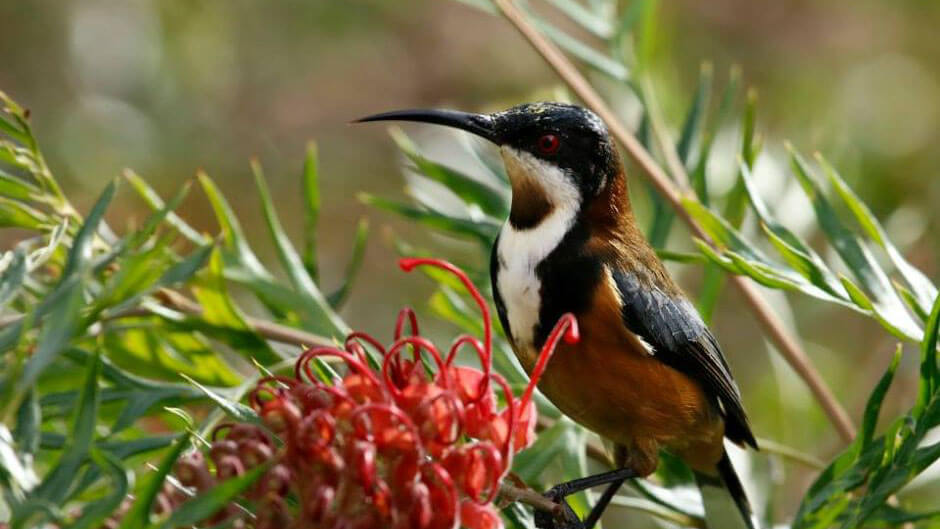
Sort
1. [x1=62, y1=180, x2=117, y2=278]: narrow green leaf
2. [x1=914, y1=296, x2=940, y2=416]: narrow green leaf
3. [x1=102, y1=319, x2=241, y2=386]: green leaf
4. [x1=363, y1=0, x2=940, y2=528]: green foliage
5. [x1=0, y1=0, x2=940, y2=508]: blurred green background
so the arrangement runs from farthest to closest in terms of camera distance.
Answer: [x1=0, y1=0, x2=940, y2=508]: blurred green background → [x1=102, y1=319, x2=241, y2=386]: green leaf → [x1=363, y1=0, x2=940, y2=528]: green foliage → [x1=914, y1=296, x2=940, y2=416]: narrow green leaf → [x1=62, y1=180, x2=117, y2=278]: narrow green leaf

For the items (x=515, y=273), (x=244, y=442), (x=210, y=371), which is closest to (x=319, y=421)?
(x=244, y=442)

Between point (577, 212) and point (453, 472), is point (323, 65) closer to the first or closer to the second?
point (577, 212)

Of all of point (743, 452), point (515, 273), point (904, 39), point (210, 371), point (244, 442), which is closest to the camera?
point (244, 442)

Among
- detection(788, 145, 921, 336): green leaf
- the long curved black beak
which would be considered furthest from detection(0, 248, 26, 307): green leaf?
detection(788, 145, 921, 336): green leaf

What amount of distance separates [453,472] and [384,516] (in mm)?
139

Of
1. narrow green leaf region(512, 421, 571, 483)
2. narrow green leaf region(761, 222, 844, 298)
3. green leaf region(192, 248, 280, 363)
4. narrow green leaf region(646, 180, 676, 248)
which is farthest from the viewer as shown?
narrow green leaf region(646, 180, 676, 248)

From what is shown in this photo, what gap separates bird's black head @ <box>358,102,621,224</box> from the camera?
106 inches

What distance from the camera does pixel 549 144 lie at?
2.69 m

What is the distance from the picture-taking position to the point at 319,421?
1.69 m

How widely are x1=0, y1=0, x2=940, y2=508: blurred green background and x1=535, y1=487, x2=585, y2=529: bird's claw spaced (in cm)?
182

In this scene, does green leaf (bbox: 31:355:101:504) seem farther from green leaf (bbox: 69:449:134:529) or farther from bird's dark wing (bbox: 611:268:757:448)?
bird's dark wing (bbox: 611:268:757:448)

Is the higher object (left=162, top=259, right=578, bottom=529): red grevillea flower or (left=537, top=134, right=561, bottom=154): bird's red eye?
(left=537, top=134, right=561, bottom=154): bird's red eye

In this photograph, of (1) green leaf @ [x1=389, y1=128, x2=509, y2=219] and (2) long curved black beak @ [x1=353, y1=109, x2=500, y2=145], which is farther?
(1) green leaf @ [x1=389, y1=128, x2=509, y2=219]

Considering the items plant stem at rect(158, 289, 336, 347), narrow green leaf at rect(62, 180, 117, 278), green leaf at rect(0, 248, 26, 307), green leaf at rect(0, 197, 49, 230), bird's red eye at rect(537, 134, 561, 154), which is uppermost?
narrow green leaf at rect(62, 180, 117, 278)
